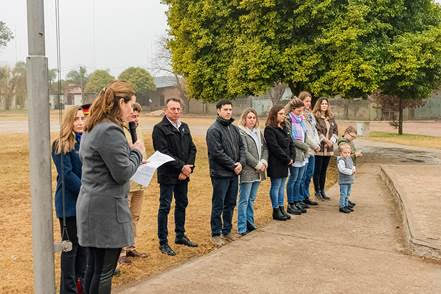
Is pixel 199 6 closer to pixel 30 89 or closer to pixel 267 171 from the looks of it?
pixel 267 171

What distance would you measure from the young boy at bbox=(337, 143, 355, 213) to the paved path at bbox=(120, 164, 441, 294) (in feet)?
2.13

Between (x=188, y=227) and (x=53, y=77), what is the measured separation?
4155 mm

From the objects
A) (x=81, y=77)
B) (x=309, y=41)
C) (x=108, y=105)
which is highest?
(x=309, y=41)

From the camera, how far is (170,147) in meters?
5.55

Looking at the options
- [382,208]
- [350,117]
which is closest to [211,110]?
[350,117]

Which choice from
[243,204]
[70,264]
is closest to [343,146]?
[243,204]

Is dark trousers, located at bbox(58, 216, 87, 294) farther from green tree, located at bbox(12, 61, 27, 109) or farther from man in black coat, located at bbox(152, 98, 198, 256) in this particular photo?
man in black coat, located at bbox(152, 98, 198, 256)

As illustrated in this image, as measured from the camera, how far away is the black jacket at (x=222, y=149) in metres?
5.79

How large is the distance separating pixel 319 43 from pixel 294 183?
6.38m

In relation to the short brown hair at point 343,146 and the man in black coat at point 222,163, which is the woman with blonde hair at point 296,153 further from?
the man in black coat at point 222,163

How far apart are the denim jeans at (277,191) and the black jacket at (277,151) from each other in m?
0.10

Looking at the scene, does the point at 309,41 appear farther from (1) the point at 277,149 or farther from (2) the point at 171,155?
(2) the point at 171,155

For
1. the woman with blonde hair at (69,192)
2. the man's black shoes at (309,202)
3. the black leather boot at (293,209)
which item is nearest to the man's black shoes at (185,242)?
the woman with blonde hair at (69,192)

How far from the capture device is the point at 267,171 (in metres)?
6.71
